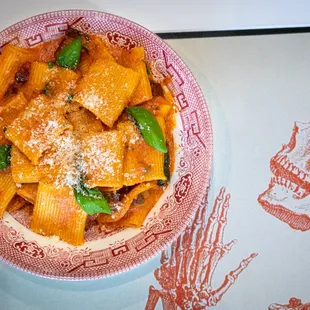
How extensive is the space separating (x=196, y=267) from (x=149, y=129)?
52cm

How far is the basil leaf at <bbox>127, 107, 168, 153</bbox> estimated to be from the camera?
133 cm

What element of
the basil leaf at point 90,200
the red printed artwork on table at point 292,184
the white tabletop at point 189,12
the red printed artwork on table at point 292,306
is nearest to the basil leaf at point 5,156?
the basil leaf at point 90,200

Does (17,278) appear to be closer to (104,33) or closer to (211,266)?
(211,266)

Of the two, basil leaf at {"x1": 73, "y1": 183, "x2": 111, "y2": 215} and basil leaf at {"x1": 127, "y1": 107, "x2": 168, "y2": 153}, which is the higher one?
basil leaf at {"x1": 127, "y1": 107, "x2": 168, "y2": 153}

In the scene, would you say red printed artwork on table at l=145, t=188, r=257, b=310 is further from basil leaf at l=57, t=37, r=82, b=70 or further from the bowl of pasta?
basil leaf at l=57, t=37, r=82, b=70

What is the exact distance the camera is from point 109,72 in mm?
1354

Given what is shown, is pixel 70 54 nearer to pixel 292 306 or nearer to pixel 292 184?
pixel 292 184

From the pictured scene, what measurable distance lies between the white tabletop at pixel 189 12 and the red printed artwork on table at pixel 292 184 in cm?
41

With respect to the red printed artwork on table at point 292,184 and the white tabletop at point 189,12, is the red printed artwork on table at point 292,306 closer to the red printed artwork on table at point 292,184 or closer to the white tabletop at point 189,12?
the red printed artwork on table at point 292,184

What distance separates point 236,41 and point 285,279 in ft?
2.81

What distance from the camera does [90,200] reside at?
1295 millimetres

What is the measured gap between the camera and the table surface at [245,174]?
1.50 m

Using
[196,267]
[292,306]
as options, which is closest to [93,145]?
[196,267]

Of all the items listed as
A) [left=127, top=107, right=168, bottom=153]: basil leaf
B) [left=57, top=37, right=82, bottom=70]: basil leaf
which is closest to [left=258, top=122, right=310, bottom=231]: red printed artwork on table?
[left=127, top=107, right=168, bottom=153]: basil leaf
